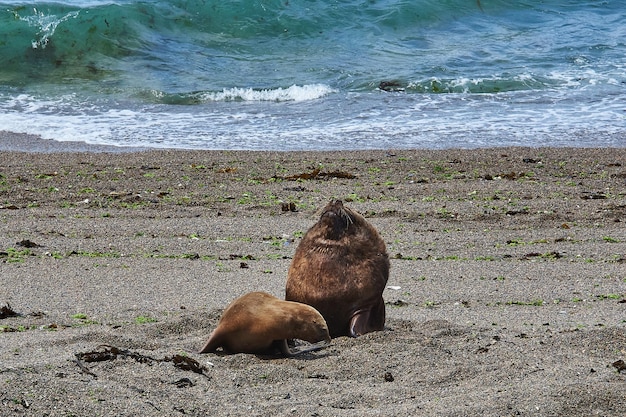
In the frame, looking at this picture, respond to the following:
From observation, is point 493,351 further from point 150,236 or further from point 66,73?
point 66,73

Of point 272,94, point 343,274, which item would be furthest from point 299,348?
point 272,94

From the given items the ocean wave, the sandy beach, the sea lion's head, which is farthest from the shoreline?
the sea lion's head

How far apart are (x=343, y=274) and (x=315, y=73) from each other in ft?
51.9

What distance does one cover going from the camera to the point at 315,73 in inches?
832

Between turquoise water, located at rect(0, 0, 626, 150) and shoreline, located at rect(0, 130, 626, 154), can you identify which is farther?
turquoise water, located at rect(0, 0, 626, 150)

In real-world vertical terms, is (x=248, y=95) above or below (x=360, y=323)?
above

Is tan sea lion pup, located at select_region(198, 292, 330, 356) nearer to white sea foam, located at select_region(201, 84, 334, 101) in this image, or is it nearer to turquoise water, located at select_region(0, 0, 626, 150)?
turquoise water, located at select_region(0, 0, 626, 150)

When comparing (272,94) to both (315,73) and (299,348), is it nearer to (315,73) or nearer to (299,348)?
(315,73)

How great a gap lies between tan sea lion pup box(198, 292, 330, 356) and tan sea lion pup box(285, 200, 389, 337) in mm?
460

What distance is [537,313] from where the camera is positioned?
632 cm

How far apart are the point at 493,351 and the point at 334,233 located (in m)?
1.25

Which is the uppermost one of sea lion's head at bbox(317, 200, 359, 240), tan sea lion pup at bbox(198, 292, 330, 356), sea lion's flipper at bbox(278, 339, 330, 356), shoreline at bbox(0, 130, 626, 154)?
sea lion's head at bbox(317, 200, 359, 240)

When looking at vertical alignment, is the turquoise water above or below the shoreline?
above

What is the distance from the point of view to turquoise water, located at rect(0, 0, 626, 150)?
1541cm
